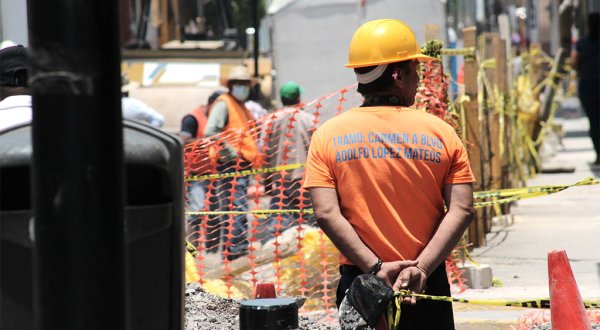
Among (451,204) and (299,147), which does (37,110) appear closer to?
(451,204)

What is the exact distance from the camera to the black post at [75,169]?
8.96ft

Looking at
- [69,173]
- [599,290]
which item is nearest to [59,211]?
[69,173]

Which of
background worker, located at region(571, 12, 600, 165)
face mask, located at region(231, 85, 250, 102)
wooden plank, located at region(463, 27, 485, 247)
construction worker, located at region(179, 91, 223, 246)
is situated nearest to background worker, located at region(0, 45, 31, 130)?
construction worker, located at region(179, 91, 223, 246)

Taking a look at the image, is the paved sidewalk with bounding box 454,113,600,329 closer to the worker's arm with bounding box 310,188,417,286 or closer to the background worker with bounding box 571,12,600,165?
the background worker with bounding box 571,12,600,165

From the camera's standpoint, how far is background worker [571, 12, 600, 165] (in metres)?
16.5

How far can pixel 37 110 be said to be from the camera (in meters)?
2.76

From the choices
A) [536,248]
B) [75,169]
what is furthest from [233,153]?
[75,169]

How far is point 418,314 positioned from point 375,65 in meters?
0.90

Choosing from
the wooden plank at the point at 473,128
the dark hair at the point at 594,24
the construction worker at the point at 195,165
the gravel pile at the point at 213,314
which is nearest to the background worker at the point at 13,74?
the gravel pile at the point at 213,314

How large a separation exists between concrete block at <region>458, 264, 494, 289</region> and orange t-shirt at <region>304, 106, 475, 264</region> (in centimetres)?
408

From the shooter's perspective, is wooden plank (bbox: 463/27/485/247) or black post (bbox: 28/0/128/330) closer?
black post (bbox: 28/0/128/330)

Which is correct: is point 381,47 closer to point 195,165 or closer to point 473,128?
point 473,128

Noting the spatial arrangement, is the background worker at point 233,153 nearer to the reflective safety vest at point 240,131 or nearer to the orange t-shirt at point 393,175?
the reflective safety vest at point 240,131

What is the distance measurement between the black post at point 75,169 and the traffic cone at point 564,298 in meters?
2.93
